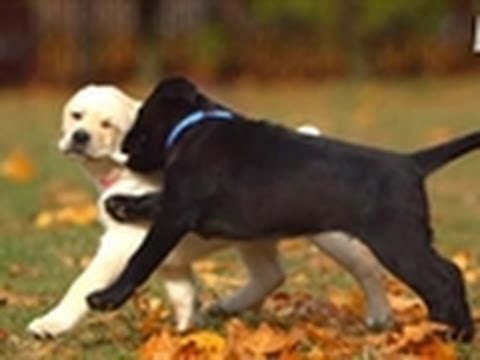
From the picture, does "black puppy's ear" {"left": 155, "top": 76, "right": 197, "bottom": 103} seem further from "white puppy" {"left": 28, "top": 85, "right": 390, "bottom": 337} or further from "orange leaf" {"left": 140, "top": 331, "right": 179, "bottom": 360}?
"orange leaf" {"left": 140, "top": 331, "right": 179, "bottom": 360}

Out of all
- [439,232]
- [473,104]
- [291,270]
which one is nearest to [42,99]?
[473,104]

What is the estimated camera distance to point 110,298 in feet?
19.6

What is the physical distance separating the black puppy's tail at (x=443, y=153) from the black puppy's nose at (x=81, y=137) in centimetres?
110

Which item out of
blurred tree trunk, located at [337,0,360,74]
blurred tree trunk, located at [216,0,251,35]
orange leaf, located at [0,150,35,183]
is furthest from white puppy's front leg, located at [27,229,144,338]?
blurred tree trunk, located at [216,0,251,35]

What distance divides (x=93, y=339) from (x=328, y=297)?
1.40 meters

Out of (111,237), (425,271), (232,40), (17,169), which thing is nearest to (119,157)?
(111,237)

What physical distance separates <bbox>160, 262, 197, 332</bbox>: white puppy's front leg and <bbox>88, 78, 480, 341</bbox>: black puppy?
14.0 inches

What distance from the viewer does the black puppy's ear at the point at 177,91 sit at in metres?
6.23

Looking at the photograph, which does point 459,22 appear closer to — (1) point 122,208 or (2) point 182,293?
(2) point 182,293

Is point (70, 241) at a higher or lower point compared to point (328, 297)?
lower

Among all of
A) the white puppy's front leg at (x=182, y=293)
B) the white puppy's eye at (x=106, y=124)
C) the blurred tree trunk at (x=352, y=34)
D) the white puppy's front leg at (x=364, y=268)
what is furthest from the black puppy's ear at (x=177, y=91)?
the blurred tree trunk at (x=352, y=34)

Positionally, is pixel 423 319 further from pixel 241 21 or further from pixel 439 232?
pixel 241 21

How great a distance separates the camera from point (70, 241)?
377 inches

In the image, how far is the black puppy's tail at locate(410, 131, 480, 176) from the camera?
20.1 feet
